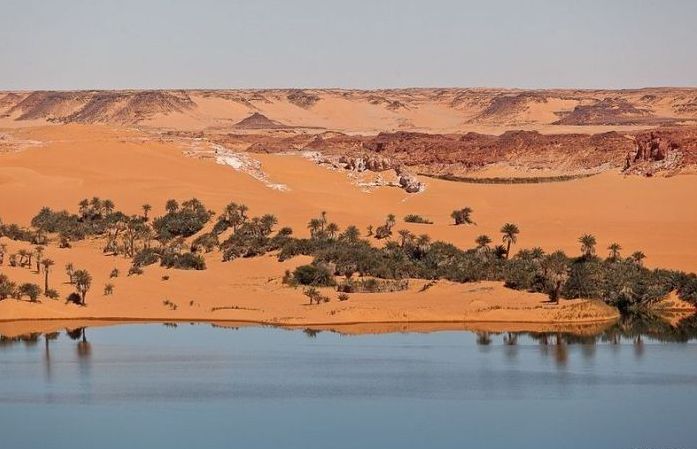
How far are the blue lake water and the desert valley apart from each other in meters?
4.27

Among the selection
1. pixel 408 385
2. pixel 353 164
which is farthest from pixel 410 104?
pixel 408 385

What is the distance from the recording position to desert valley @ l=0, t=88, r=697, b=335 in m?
46.1

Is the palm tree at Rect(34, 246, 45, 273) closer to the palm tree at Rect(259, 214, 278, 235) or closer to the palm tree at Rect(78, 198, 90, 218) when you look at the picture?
the palm tree at Rect(259, 214, 278, 235)

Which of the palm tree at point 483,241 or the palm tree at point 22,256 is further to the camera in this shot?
the palm tree at point 483,241

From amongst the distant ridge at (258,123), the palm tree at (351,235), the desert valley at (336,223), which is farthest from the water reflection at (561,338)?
the distant ridge at (258,123)

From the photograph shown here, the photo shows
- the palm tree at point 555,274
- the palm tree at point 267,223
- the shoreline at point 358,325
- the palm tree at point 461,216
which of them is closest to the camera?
the shoreline at point 358,325

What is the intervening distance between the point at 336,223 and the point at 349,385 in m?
29.7

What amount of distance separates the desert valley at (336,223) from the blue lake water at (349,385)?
4275mm

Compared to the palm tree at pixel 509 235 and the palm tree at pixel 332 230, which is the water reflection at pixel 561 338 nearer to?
the palm tree at pixel 509 235

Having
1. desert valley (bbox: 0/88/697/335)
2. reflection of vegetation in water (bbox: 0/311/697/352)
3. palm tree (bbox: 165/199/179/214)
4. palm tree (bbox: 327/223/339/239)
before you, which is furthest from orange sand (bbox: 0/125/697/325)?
palm tree (bbox: 327/223/339/239)

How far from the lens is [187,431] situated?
26.6 m

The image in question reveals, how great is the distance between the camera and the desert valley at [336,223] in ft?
151

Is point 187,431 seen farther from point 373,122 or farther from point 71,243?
point 373,122

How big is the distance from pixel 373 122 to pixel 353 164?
277 ft
